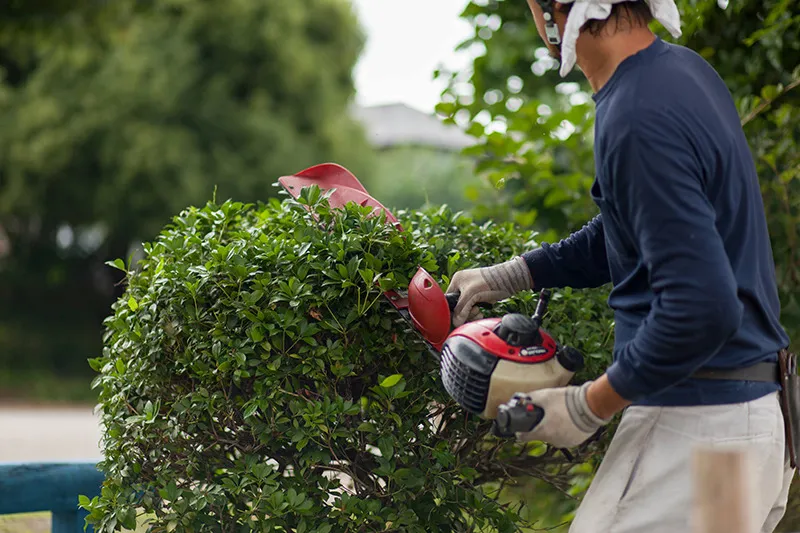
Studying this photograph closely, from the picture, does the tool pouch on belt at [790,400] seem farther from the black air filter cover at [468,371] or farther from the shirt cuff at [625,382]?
the black air filter cover at [468,371]

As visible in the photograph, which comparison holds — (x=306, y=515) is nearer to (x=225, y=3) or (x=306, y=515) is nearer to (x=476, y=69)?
(x=476, y=69)

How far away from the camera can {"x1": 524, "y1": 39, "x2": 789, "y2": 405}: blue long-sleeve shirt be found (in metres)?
1.64

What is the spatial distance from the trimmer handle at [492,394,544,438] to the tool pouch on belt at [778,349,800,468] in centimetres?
53

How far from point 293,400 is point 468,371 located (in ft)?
1.96

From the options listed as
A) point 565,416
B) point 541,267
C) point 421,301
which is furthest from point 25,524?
point 565,416

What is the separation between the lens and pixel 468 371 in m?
1.96

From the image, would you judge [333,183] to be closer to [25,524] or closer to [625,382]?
[625,382]

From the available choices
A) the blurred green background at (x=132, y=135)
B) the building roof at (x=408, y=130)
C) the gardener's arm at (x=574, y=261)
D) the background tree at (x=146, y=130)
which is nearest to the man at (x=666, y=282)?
→ the gardener's arm at (x=574, y=261)

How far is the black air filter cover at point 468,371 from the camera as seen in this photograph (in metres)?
1.94

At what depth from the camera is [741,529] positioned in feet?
4.89

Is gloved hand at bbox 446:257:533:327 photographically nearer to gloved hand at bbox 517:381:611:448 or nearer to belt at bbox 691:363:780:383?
gloved hand at bbox 517:381:611:448

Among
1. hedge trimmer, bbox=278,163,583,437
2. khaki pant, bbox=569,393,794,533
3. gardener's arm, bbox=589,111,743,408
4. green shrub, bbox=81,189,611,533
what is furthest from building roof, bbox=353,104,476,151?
gardener's arm, bbox=589,111,743,408

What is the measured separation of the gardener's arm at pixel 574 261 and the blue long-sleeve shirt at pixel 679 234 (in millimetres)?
339

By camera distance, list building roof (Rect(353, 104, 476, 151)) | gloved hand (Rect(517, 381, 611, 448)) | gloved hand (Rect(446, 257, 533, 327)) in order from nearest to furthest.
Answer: gloved hand (Rect(517, 381, 611, 448))
gloved hand (Rect(446, 257, 533, 327))
building roof (Rect(353, 104, 476, 151))
